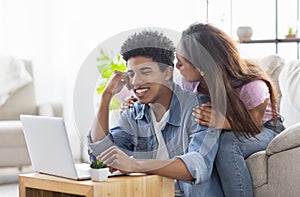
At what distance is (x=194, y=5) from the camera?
5184 mm

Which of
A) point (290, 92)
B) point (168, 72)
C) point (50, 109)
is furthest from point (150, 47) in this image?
point (50, 109)

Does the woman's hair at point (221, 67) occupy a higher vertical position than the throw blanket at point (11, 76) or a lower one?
higher

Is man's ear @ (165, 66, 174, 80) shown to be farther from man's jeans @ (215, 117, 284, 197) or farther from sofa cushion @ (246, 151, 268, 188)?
sofa cushion @ (246, 151, 268, 188)

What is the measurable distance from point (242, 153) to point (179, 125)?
0.29 m

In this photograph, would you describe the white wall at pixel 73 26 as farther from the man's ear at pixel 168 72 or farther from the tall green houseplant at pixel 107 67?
the man's ear at pixel 168 72

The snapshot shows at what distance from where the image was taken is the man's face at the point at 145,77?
2.17m

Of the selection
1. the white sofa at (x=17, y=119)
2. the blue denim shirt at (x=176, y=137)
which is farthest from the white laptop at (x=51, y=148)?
the white sofa at (x=17, y=119)

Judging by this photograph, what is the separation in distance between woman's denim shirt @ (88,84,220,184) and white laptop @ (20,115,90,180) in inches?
6.9

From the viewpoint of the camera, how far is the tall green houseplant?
2.18 meters

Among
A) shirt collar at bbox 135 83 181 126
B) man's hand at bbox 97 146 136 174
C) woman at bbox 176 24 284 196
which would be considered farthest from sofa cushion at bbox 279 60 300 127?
man's hand at bbox 97 146 136 174

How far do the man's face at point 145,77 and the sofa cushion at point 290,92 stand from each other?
2.99ft

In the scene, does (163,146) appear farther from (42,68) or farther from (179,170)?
(42,68)

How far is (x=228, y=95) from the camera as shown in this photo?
2383 mm

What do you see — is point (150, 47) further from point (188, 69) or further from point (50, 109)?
point (50, 109)
